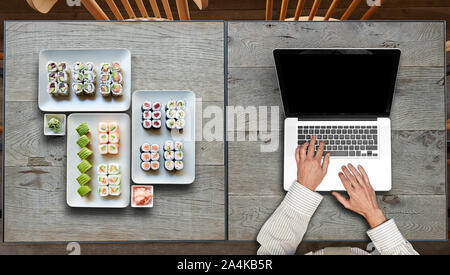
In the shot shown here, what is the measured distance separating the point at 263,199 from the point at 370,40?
763 mm

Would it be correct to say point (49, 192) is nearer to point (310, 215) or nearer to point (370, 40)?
point (310, 215)

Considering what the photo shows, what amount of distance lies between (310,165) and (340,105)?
0.85ft

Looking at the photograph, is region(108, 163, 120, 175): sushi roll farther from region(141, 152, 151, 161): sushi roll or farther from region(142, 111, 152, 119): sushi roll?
region(142, 111, 152, 119): sushi roll

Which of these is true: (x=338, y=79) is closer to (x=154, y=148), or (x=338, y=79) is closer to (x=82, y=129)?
(x=154, y=148)

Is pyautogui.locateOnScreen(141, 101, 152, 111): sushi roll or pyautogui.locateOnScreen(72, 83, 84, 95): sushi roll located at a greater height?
pyautogui.locateOnScreen(72, 83, 84, 95): sushi roll

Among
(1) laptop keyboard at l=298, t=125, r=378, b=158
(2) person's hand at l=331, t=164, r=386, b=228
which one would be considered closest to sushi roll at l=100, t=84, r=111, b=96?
(1) laptop keyboard at l=298, t=125, r=378, b=158

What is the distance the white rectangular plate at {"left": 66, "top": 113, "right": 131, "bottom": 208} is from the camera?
4.18 feet

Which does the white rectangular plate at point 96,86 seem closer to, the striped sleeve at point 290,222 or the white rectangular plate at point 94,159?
the white rectangular plate at point 94,159

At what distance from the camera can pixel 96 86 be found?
1.29 m

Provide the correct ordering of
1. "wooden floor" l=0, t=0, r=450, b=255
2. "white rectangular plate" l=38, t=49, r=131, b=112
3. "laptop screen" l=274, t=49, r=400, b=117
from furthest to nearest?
"wooden floor" l=0, t=0, r=450, b=255 < "white rectangular plate" l=38, t=49, r=131, b=112 < "laptop screen" l=274, t=49, r=400, b=117

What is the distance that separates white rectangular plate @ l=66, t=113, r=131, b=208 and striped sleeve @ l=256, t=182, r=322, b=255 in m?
0.58

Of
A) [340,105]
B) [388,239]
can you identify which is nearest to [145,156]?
[340,105]
